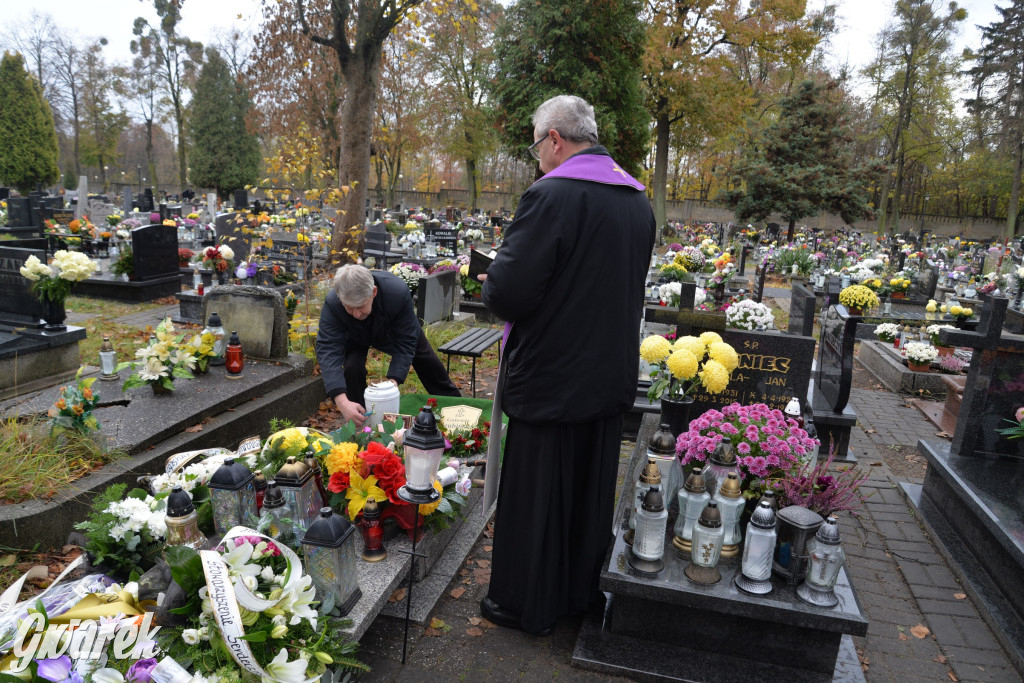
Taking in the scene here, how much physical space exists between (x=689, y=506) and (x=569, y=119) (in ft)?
6.04

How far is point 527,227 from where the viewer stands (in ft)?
8.54

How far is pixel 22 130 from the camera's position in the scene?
27.9 meters

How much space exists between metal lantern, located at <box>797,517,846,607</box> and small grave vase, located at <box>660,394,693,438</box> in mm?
1959

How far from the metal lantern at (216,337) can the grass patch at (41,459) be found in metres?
1.51

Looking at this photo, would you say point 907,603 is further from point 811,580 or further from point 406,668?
point 406,668

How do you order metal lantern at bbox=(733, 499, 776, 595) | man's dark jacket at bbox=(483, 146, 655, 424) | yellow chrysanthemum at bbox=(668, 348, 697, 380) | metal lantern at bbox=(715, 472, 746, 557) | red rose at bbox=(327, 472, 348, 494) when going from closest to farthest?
man's dark jacket at bbox=(483, 146, 655, 424), metal lantern at bbox=(733, 499, 776, 595), metal lantern at bbox=(715, 472, 746, 557), red rose at bbox=(327, 472, 348, 494), yellow chrysanthemum at bbox=(668, 348, 697, 380)

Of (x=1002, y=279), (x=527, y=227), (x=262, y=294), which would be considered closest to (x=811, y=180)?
(x=1002, y=279)

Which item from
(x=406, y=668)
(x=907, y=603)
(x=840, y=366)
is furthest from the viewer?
(x=840, y=366)

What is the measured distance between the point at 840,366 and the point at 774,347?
1099 mm

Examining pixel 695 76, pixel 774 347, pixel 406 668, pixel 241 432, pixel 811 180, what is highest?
pixel 695 76

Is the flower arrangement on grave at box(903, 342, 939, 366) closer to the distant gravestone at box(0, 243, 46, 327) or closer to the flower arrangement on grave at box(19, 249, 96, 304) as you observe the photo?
the flower arrangement on grave at box(19, 249, 96, 304)

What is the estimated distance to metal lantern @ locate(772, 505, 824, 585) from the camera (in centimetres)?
274

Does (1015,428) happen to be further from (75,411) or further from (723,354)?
(75,411)

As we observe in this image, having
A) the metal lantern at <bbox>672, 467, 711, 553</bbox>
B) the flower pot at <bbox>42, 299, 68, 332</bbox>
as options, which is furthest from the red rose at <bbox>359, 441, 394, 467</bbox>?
the flower pot at <bbox>42, 299, 68, 332</bbox>
